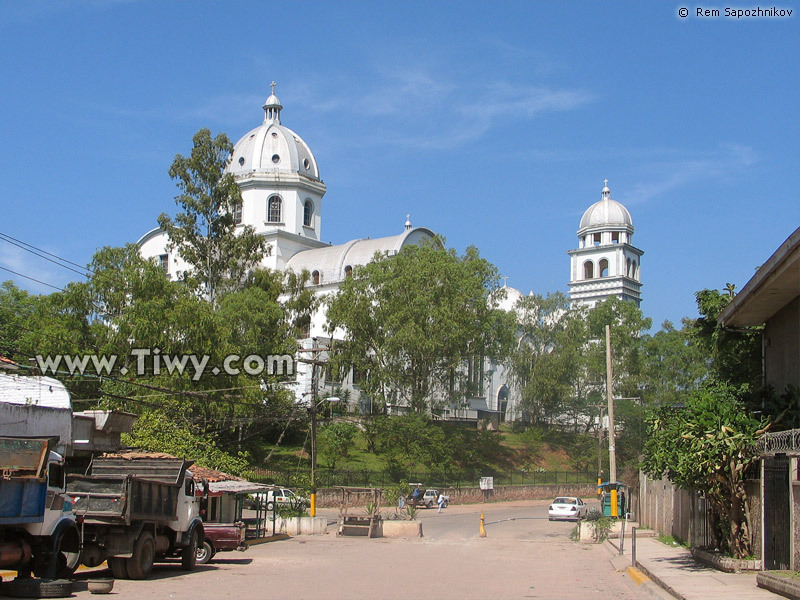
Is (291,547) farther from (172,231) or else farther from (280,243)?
(280,243)

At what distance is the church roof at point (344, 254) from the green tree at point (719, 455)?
52301 mm

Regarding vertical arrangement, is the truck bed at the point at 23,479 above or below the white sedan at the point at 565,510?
above

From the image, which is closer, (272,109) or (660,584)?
(660,584)

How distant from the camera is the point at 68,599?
13062mm

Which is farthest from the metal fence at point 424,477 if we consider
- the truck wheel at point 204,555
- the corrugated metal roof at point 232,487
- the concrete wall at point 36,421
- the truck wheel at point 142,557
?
the truck wheel at point 142,557

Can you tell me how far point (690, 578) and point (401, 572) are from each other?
568cm

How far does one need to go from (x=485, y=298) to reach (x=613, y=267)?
36017 millimetres

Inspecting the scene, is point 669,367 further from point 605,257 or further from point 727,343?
point 727,343

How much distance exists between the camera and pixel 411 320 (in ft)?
181

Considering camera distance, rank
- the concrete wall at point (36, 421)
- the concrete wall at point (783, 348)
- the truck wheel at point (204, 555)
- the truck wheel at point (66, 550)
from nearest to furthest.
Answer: the truck wheel at point (66, 550)
the concrete wall at point (783, 348)
the truck wheel at point (204, 555)
the concrete wall at point (36, 421)

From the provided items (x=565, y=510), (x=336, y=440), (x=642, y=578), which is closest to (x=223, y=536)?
(x=642, y=578)

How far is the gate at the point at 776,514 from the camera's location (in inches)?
576

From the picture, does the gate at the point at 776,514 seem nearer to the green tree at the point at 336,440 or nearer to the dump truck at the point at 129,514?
the dump truck at the point at 129,514
